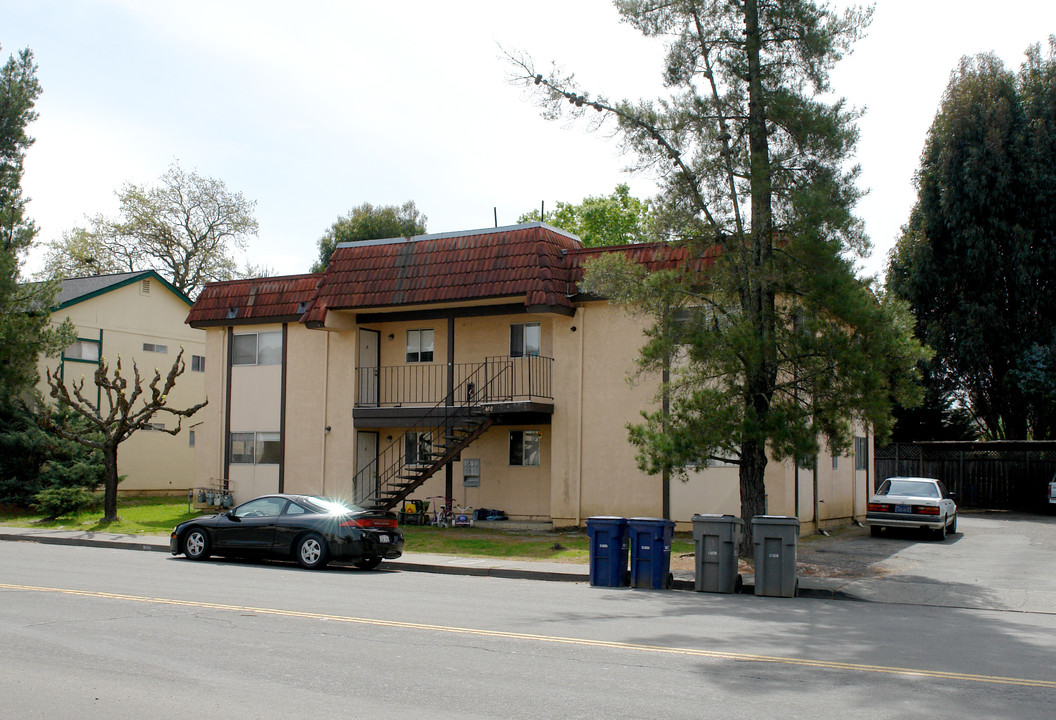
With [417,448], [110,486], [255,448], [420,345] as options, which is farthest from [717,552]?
[255,448]

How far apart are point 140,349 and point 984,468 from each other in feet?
103

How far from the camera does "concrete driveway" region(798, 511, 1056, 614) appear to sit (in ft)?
45.7

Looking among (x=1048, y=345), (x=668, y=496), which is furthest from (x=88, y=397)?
(x=1048, y=345)

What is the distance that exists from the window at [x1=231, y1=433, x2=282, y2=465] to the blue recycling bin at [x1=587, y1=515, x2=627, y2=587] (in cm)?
1435

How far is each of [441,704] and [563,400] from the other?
1685 centimetres

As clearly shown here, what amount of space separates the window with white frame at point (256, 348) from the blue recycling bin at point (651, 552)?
15.5 m

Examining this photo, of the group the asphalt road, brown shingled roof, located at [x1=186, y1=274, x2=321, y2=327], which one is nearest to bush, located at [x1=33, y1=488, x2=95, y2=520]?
brown shingled roof, located at [x1=186, y1=274, x2=321, y2=327]

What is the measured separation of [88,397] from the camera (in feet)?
110

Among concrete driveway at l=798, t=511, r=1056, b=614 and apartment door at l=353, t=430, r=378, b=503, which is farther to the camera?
apartment door at l=353, t=430, r=378, b=503

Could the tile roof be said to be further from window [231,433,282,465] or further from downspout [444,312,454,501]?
window [231,433,282,465]

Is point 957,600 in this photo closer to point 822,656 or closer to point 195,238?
point 822,656

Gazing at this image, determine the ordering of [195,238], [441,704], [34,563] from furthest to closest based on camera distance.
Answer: [195,238], [34,563], [441,704]

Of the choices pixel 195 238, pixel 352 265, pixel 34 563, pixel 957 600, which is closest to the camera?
pixel 957 600

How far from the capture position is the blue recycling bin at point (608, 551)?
49.0ft
